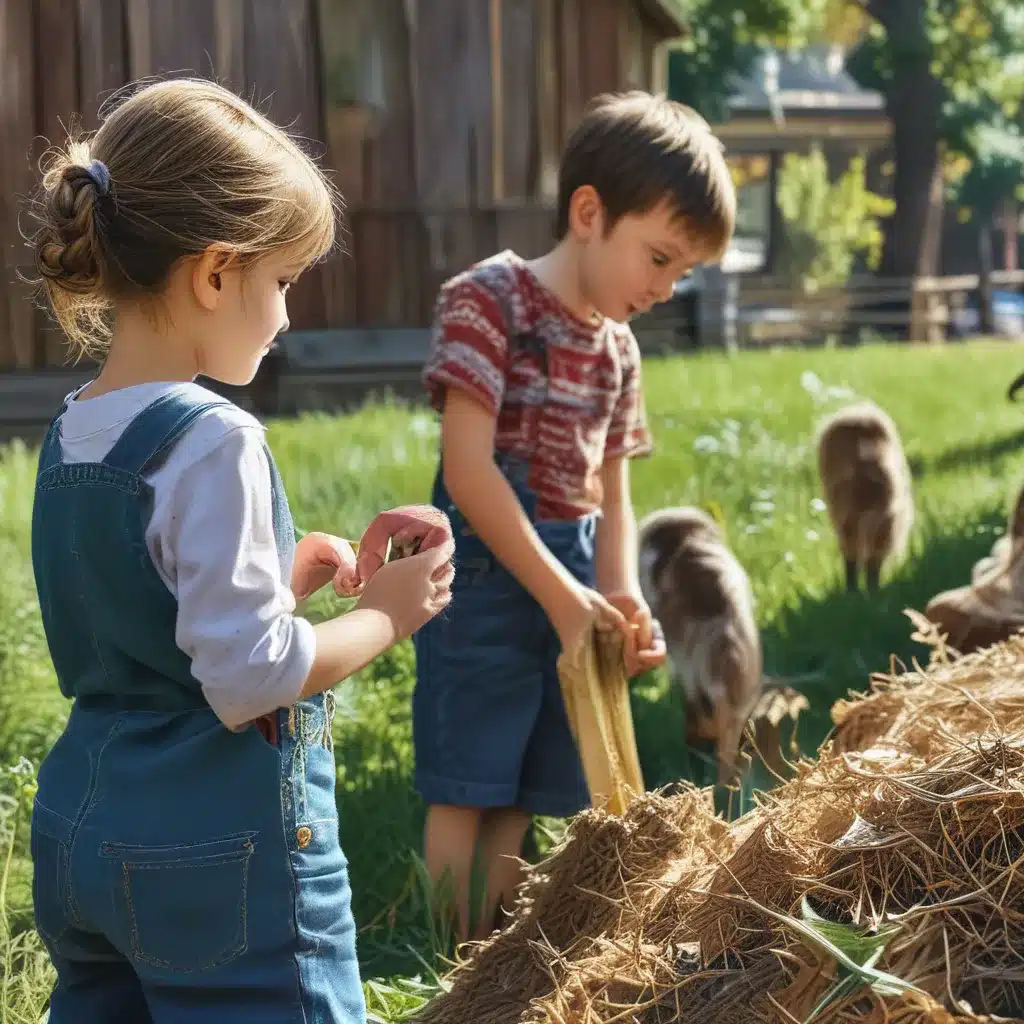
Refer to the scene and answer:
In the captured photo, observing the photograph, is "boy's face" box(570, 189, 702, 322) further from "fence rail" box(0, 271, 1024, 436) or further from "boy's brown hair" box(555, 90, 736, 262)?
"fence rail" box(0, 271, 1024, 436)

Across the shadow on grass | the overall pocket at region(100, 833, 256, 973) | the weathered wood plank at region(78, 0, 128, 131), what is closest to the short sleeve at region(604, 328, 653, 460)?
the overall pocket at region(100, 833, 256, 973)

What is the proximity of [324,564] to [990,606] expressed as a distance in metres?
2.35

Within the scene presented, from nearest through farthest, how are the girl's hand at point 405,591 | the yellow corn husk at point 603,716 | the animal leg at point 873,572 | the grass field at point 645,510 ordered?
1. the girl's hand at point 405,591
2. the yellow corn husk at point 603,716
3. the grass field at point 645,510
4. the animal leg at point 873,572

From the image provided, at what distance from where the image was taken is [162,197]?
5.85ft

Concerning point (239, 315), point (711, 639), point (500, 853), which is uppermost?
point (239, 315)

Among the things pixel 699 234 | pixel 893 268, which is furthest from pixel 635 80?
pixel 893 268

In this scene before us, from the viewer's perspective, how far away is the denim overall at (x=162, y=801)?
69.2 inches

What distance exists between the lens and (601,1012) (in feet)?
6.89

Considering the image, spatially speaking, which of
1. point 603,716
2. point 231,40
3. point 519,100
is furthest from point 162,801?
point 519,100

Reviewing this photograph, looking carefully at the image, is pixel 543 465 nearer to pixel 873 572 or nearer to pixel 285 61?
pixel 873 572

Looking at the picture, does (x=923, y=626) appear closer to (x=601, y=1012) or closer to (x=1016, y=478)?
(x=601, y=1012)

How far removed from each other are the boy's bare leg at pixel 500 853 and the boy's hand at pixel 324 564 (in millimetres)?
1308

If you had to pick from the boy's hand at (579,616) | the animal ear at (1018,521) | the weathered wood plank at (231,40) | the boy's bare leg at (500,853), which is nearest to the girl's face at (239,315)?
the boy's hand at (579,616)

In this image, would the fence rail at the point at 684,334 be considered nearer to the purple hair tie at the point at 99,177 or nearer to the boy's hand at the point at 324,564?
the boy's hand at the point at 324,564
